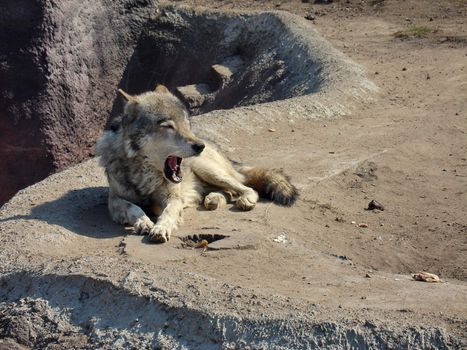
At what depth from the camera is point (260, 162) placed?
1000 cm

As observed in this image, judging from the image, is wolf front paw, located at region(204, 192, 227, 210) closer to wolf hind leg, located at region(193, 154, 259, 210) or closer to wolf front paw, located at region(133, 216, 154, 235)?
wolf hind leg, located at region(193, 154, 259, 210)

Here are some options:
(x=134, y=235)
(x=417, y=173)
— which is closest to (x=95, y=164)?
(x=134, y=235)

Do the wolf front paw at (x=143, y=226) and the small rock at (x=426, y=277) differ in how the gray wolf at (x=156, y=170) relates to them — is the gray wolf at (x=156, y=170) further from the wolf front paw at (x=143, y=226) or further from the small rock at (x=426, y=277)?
the small rock at (x=426, y=277)

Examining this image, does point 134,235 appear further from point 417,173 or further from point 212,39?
point 212,39

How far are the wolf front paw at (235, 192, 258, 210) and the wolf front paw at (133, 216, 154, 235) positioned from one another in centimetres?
95

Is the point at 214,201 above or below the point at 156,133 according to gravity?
below

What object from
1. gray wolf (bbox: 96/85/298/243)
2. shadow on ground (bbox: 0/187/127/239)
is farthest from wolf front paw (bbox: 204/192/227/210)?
shadow on ground (bbox: 0/187/127/239)

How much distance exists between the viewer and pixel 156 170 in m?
8.05

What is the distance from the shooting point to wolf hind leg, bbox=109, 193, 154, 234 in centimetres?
762

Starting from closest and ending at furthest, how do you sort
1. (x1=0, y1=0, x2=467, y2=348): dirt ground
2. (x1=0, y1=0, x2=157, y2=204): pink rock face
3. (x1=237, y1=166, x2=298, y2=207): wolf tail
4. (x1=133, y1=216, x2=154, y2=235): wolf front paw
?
(x1=0, y1=0, x2=467, y2=348): dirt ground, (x1=133, y1=216, x2=154, y2=235): wolf front paw, (x1=237, y1=166, x2=298, y2=207): wolf tail, (x1=0, y1=0, x2=157, y2=204): pink rock face

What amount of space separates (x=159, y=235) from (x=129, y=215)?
55 centimetres

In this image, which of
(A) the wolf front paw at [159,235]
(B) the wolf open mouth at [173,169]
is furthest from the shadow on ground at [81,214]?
(B) the wolf open mouth at [173,169]

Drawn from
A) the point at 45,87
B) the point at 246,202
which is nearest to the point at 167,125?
the point at 246,202

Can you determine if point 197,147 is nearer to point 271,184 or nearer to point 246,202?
point 246,202
